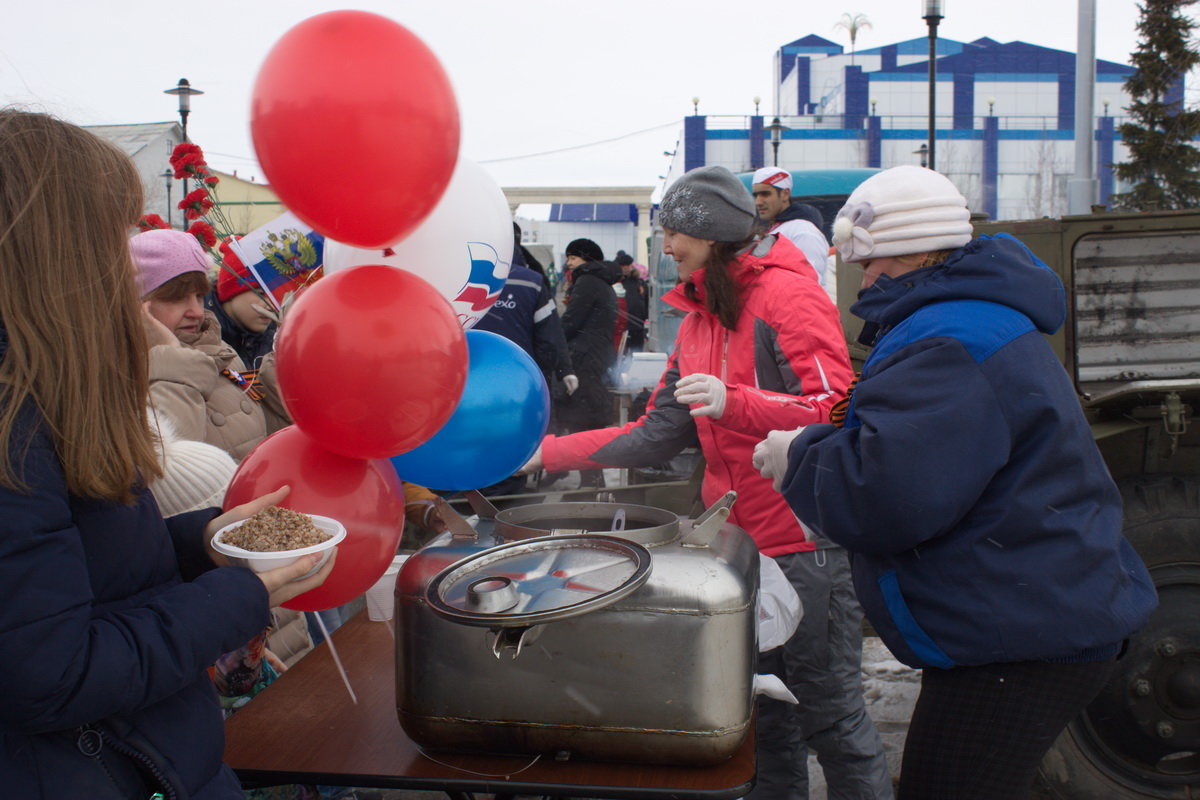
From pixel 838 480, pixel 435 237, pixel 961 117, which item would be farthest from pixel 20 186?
pixel 961 117

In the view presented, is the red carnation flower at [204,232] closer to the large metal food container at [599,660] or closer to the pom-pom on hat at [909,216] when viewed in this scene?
the large metal food container at [599,660]

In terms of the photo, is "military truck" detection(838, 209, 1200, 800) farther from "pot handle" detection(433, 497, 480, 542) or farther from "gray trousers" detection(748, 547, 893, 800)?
"pot handle" detection(433, 497, 480, 542)

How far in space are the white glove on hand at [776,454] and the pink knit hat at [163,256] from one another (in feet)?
5.87

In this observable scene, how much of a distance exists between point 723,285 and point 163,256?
169cm

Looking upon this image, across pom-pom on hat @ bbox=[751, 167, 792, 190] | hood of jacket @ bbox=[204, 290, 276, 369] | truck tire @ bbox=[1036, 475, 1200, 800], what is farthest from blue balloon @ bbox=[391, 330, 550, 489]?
pom-pom on hat @ bbox=[751, 167, 792, 190]

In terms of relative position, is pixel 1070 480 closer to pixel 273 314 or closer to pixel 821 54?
pixel 273 314

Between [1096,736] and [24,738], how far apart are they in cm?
322

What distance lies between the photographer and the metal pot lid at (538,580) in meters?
1.40

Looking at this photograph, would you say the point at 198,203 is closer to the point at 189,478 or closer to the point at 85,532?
the point at 189,478

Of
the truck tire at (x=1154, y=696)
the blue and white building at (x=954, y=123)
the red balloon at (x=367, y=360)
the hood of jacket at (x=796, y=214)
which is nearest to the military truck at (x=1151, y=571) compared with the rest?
the truck tire at (x=1154, y=696)

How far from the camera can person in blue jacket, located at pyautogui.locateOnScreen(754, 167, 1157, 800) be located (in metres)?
1.71

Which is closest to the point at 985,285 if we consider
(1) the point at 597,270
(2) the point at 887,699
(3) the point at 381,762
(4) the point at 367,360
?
(4) the point at 367,360

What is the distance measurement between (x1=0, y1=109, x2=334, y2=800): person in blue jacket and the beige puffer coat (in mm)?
1069

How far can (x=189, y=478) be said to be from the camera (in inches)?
78.8
